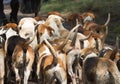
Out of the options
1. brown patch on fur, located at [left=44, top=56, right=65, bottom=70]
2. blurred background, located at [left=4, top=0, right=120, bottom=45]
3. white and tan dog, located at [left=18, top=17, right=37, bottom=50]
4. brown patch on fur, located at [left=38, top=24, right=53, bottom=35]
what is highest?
brown patch on fur, located at [left=44, top=56, right=65, bottom=70]

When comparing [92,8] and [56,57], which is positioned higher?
[56,57]

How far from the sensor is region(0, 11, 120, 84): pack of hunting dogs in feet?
27.5

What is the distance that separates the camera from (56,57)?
859 centimetres

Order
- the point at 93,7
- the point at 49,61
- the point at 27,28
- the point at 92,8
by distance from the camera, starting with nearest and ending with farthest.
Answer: the point at 49,61, the point at 27,28, the point at 92,8, the point at 93,7

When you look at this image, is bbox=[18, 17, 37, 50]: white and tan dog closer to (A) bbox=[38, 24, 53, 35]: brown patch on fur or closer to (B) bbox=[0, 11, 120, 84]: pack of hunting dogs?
(B) bbox=[0, 11, 120, 84]: pack of hunting dogs

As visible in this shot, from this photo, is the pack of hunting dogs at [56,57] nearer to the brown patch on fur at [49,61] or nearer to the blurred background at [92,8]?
the brown patch on fur at [49,61]

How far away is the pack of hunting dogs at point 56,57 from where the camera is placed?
8367 millimetres

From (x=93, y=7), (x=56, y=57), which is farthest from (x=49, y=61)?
(x=93, y=7)

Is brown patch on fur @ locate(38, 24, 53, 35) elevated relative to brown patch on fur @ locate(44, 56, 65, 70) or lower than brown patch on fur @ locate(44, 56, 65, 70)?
lower

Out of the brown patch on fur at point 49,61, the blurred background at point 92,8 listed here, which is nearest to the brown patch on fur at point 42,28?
the brown patch on fur at point 49,61

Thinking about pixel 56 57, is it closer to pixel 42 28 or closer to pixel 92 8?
pixel 42 28

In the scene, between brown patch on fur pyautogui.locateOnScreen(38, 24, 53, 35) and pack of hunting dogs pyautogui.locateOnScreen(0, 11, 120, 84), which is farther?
brown patch on fur pyautogui.locateOnScreen(38, 24, 53, 35)

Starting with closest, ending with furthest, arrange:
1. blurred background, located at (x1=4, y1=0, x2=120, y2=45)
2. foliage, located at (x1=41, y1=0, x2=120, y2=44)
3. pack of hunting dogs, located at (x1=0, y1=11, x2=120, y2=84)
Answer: pack of hunting dogs, located at (x1=0, y1=11, x2=120, y2=84)
blurred background, located at (x1=4, y1=0, x2=120, y2=45)
foliage, located at (x1=41, y1=0, x2=120, y2=44)

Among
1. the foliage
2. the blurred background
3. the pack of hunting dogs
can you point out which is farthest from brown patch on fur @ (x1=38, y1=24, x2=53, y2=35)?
the foliage
